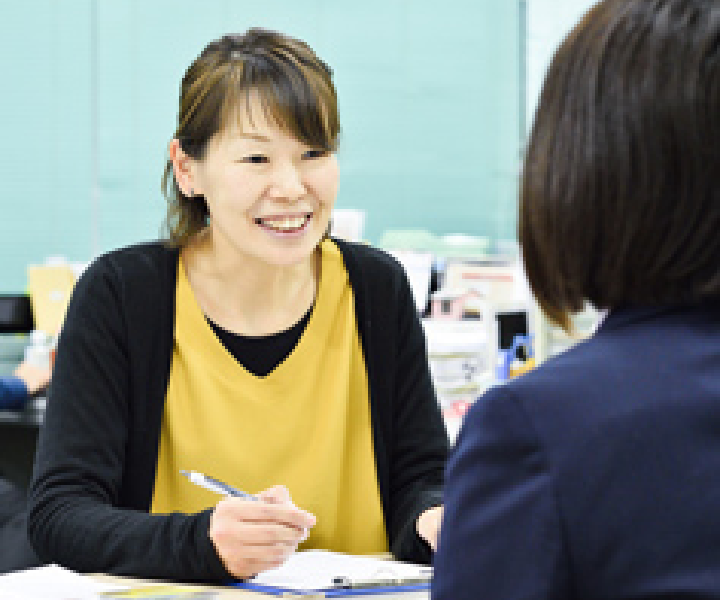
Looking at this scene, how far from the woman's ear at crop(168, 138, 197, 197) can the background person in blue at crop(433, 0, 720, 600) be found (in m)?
1.07

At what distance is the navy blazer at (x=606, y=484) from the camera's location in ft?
2.37

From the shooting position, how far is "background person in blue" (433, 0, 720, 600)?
28.5 inches

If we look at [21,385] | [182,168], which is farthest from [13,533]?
[21,385]

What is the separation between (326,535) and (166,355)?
0.34 m

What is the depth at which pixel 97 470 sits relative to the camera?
1.57m

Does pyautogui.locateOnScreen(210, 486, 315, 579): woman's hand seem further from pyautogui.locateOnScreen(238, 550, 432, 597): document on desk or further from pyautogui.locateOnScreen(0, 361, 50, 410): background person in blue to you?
pyautogui.locateOnScreen(0, 361, 50, 410): background person in blue

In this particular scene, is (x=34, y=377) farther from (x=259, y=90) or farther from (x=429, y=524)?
(x=429, y=524)

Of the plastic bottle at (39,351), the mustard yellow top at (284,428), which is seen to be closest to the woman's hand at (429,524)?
the mustard yellow top at (284,428)

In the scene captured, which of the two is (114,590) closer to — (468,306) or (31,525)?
(31,525)

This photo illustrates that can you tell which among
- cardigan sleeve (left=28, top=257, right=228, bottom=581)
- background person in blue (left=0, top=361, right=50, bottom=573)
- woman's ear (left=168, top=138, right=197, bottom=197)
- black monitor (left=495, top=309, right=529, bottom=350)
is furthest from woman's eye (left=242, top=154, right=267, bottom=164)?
black monitor (left=495, top=309, right=529, bottom=350)

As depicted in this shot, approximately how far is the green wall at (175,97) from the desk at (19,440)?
0.66m

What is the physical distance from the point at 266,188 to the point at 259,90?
136mm

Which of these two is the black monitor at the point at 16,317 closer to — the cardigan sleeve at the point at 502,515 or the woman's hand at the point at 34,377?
the woman's hand at the point at 34,377

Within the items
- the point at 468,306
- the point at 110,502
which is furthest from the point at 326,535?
the point at 468,306
